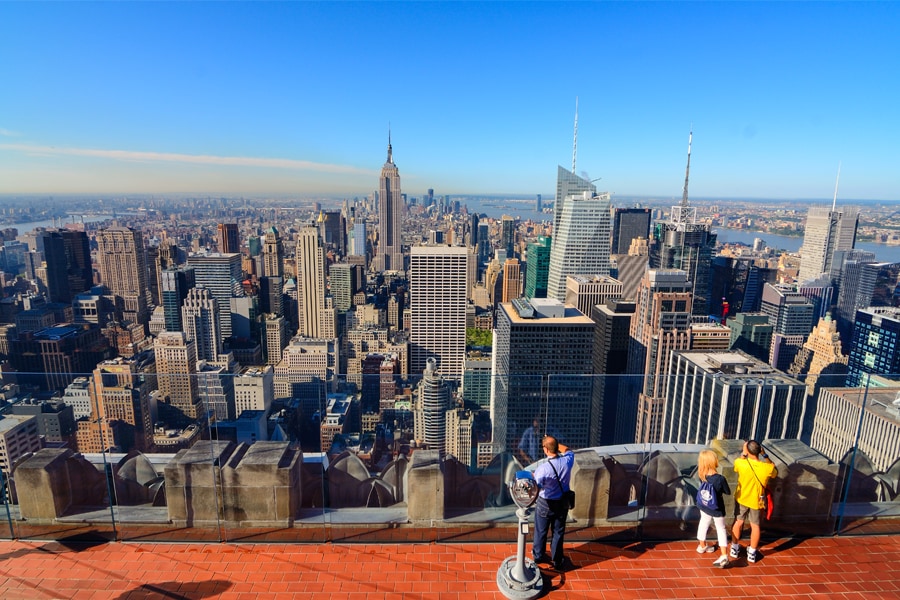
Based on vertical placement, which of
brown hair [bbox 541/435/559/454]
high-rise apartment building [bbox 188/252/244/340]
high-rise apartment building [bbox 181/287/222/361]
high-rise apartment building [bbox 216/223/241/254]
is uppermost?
brown hair [bbox 541/435/559/454]

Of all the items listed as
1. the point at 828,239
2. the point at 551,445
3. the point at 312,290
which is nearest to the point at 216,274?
the point at 312,290

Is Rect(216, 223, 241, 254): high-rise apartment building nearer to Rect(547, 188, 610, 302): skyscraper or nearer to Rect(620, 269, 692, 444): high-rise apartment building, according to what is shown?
Rect(547, 188, 610, 302): skyscraper

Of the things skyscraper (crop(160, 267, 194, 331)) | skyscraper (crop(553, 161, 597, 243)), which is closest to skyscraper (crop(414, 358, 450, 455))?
skyscraper (crop(160, 267, 194, 331))

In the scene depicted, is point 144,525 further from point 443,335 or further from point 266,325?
point 266,325

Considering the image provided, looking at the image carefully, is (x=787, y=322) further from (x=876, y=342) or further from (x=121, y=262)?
(x=121, y=262)

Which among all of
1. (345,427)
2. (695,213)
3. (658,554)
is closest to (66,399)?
(345,427)
